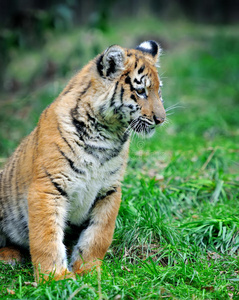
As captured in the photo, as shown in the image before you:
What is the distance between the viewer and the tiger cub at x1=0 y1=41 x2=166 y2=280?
3947 mm

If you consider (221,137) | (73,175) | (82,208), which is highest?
(73,175)

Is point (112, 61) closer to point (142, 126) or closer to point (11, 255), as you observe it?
point (142, 126)

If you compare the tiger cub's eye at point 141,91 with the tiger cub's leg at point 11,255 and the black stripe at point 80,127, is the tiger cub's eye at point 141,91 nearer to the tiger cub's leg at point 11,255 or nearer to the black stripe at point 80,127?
the black stripe at point 80,127

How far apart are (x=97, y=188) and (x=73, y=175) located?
0.32m

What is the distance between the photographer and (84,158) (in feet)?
13.3

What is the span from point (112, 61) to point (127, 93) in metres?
0.34

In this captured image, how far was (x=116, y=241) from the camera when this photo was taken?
4812 mm

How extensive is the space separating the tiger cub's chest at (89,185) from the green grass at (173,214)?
22.6 inches

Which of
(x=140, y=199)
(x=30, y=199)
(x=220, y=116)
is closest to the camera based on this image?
(x=30, y=199)

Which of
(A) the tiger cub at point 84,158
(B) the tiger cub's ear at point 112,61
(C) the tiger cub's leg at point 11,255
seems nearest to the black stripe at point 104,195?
(A) the tiger cub at point 84,158

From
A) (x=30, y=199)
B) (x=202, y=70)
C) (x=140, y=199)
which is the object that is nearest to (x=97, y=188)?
(x=30, y=199)

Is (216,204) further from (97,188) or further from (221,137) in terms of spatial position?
(221,137)

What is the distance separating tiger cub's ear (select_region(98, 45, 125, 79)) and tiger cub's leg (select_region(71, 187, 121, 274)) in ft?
3.89

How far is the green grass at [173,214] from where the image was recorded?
3648mm
